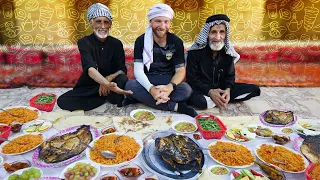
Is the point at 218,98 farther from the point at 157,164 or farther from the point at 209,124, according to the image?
the point at 157,164

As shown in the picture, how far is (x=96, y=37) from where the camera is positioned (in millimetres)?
3092

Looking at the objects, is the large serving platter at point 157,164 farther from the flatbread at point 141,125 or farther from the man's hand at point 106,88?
the man's hand at point 106,88

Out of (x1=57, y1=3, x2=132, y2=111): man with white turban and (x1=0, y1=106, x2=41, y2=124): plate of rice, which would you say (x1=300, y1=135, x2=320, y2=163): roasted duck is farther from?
(x1=0, y1=106, x2=41, y2=124): plate of rice

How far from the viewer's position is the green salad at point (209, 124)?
6.51 feet

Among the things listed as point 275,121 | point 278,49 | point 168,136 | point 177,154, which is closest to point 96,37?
point 168,136

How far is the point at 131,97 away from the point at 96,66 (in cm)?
61

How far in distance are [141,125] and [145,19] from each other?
2731 mm

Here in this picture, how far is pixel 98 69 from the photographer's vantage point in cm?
317

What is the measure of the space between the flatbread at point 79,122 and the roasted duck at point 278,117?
4.86 ft

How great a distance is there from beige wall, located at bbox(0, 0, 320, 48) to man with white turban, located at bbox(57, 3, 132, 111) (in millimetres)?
1366

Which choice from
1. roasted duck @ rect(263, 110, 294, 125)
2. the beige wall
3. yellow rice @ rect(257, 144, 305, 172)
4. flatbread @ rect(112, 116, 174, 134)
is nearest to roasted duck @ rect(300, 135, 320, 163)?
yellow rice @ rect(257, 144, 305, 172)

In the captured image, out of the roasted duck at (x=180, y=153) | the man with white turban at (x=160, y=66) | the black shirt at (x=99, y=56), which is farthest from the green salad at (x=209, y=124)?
the black shirt at (x=99, y=56)

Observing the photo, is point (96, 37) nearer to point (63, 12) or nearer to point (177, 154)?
point (63, 12)

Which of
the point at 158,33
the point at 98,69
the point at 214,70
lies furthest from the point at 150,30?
the point at 214,70
